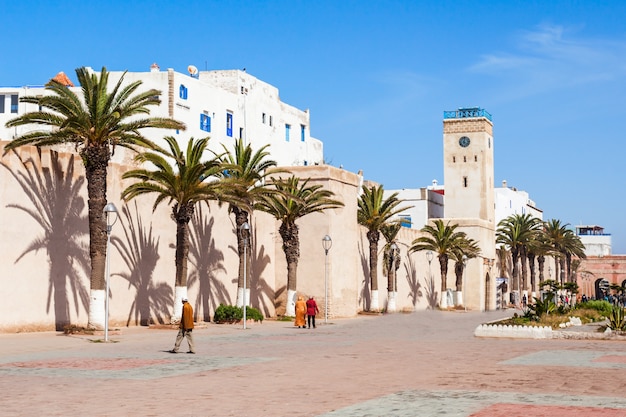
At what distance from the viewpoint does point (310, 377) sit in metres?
15.8

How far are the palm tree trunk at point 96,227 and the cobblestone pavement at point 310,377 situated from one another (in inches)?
53.0

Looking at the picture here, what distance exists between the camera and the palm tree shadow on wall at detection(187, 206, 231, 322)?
37.4 meters

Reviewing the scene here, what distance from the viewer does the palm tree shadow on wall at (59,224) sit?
28.0 metres

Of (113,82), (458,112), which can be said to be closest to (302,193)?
(113,82)

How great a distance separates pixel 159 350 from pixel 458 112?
2399 inches

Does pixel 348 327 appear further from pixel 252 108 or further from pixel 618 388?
pixel 252 108

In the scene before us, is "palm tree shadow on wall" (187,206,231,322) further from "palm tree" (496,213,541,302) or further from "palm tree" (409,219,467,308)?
"palm tree" (496,213,541,302)

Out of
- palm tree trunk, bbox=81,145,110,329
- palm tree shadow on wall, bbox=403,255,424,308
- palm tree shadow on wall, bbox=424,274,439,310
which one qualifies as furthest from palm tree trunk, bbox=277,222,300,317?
palm tree shadow on wall, bbox=424,274,439,310

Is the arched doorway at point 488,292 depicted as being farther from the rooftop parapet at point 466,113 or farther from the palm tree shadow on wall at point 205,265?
the palm tree shadow on wall at point 205,265

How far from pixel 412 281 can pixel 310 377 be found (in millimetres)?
48238

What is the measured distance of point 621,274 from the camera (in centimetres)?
12412

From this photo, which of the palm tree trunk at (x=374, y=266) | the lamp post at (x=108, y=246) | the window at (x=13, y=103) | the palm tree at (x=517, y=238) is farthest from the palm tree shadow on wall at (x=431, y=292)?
the lamp post at (x=108, y=246)

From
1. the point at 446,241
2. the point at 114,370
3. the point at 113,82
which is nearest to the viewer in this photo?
the point at 114,370

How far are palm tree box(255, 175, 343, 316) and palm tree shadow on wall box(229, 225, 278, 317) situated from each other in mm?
1776
